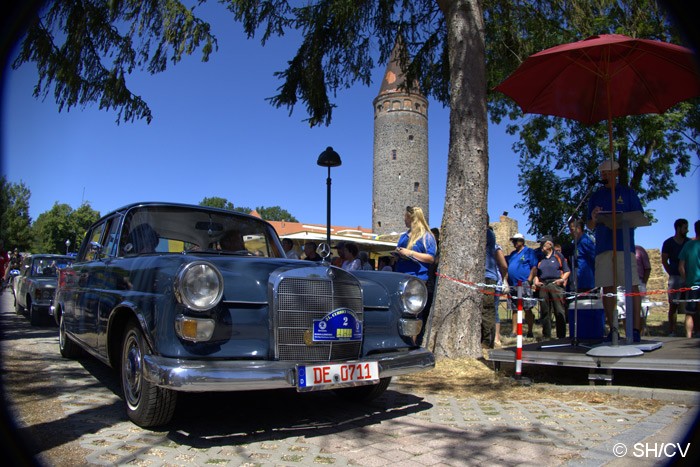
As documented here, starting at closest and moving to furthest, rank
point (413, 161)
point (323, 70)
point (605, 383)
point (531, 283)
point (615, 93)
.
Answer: point (605, 383) → point (615, 93) → point (531, 283) → point (323, 70) → point (413, 161)

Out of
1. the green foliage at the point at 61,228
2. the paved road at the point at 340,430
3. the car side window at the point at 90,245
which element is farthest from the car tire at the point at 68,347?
the green foliage at the point at 61,228

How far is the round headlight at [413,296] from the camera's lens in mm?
4035

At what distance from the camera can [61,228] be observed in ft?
184

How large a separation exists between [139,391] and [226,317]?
2.95 ft

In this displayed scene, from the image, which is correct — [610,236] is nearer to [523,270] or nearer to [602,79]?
[602,79]

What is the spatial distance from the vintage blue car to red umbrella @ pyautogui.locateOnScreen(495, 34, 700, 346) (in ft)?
9.03

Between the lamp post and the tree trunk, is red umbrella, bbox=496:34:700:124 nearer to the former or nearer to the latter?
the tree trunk

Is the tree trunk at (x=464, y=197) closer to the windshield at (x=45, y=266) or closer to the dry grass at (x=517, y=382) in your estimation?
the dry grass at (x=517, y=382)

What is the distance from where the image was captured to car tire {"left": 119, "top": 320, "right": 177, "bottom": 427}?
10.5 feet

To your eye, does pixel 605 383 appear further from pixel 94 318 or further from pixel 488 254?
pixel 94 318

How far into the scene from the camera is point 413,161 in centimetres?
5694

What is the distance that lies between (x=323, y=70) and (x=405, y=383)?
254 inches

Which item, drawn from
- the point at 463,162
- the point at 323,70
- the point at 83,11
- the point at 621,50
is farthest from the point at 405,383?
the point at 83,11

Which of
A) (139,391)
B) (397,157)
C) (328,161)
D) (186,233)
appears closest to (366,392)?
(139,391)
